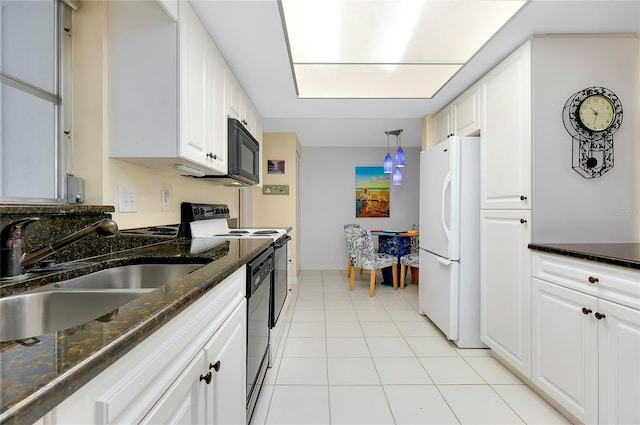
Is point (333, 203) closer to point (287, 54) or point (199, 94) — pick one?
point (287, 54)

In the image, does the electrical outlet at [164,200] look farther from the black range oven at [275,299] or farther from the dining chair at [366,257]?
the dining chair at [366,257]

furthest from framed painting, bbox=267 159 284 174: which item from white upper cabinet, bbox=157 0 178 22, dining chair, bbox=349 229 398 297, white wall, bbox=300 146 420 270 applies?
white upper cabinet, bbox=157 0 178 22

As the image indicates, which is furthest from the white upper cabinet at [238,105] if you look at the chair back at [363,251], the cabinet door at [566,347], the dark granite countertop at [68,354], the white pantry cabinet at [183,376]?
the cabinet door at [566,347]

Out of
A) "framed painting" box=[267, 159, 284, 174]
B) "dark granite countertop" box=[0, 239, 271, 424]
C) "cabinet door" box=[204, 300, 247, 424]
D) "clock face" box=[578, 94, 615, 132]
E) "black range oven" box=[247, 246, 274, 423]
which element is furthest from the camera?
"framed painting" box=[267, 159, 284, 174]

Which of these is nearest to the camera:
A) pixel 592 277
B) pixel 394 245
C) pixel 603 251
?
pixel 592 277

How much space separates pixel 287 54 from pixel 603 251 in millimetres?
2152

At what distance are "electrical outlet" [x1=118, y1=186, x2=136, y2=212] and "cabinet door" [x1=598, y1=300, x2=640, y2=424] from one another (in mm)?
2283

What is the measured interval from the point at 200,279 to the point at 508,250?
6.43 feet

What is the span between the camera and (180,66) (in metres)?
1.38

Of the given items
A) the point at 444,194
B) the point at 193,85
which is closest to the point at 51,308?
the point at 193,85

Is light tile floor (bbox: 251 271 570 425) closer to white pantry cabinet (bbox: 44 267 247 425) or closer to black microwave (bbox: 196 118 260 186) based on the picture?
white pantry cabinet (bbox: 44 267 247 425)

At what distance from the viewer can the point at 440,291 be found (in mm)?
2617

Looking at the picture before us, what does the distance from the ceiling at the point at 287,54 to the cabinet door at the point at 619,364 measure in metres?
1.53

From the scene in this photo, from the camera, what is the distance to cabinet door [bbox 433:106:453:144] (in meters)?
2.88
